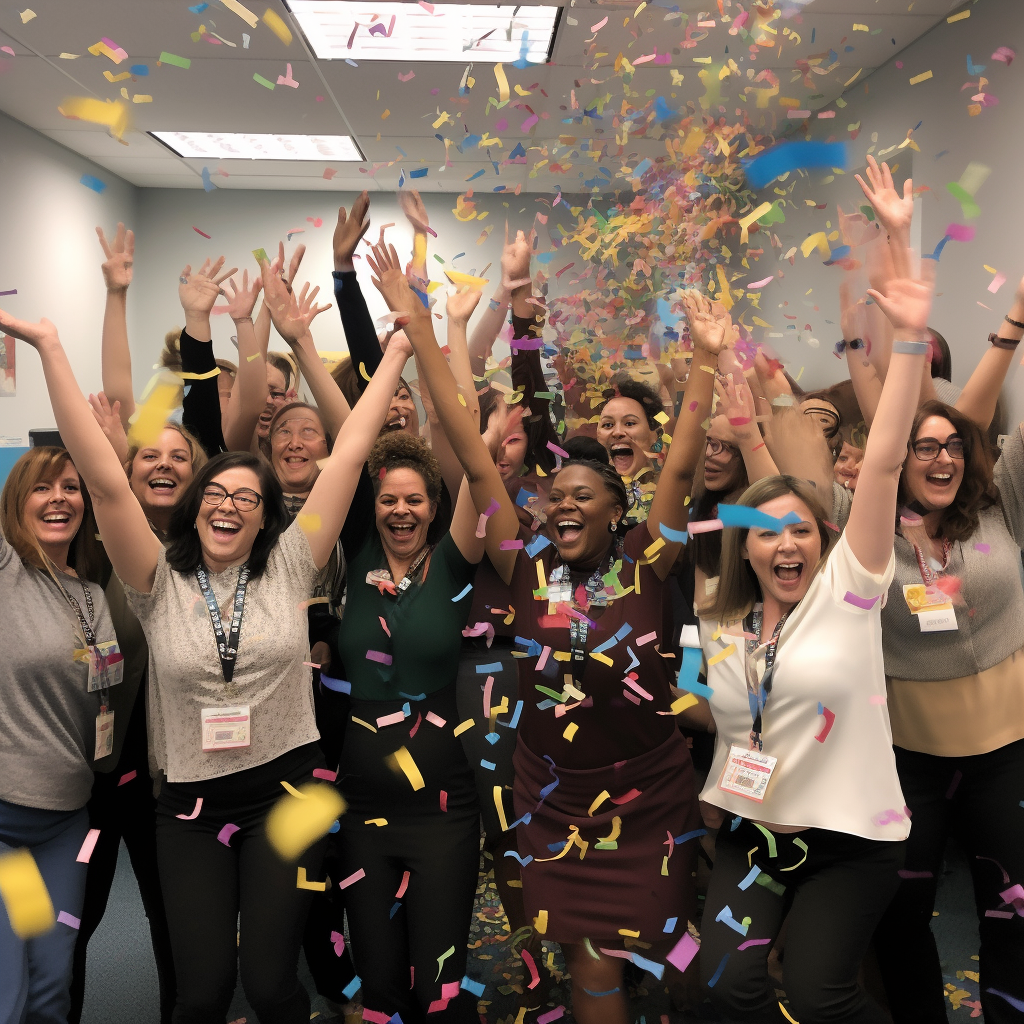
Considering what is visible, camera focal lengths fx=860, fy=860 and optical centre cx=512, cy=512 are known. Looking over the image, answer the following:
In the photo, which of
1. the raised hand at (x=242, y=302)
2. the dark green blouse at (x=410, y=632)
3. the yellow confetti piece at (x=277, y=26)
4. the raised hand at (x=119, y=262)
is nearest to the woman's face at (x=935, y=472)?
the dark green blouse at (x=410, y=632)

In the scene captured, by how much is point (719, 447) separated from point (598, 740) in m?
1.04

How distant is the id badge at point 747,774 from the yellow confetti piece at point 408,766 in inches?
29.5

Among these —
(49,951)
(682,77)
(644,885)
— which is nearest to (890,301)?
(644,885)

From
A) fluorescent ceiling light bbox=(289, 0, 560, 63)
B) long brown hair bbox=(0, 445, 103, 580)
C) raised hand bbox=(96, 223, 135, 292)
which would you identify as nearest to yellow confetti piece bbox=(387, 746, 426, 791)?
long brown hair bbox=(0, 445, 103, 580)

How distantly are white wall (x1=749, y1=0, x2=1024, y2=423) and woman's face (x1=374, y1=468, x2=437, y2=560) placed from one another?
256 centimetres

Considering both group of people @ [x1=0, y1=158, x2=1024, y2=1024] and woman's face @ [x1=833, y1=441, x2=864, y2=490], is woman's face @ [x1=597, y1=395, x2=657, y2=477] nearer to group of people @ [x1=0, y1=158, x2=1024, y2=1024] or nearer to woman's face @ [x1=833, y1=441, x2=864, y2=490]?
group of people @ [x1=0, y1=158, x2=1024, y2=1024]

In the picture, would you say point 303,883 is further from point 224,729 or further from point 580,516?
point 580,516

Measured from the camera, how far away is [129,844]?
2.30 m

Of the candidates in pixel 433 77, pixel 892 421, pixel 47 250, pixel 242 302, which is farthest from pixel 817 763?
pixel 47 250

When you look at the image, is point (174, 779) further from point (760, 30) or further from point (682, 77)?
point (682, 77)

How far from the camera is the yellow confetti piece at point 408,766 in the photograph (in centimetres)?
219

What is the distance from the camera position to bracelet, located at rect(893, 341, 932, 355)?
6.15 feet

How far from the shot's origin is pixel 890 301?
76.1 inches

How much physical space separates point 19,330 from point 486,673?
5.12 feet
